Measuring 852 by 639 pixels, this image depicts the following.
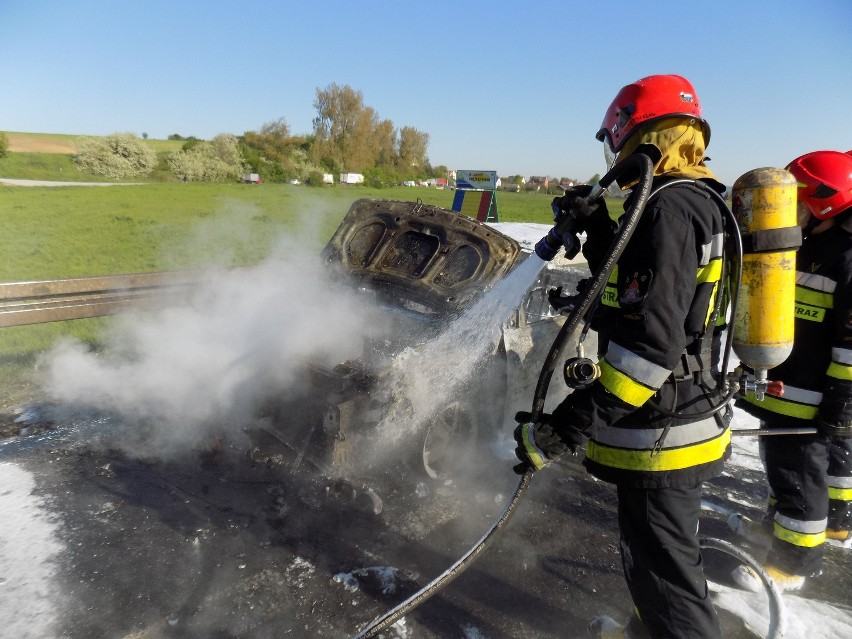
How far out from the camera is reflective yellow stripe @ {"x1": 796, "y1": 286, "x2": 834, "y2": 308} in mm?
2697

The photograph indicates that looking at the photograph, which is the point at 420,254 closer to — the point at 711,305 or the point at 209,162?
the point at 711,305

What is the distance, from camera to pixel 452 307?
4004 millimetres

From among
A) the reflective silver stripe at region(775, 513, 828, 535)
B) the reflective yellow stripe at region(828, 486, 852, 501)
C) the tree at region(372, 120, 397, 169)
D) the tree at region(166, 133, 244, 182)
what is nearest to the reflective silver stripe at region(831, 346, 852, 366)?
the reflective silver stripe at region(775, 513, 828, 535)

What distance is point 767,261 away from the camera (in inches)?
75.0

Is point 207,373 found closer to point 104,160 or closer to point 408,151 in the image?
point 104,160

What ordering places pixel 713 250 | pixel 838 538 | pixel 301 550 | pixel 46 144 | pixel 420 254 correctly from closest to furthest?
pixel 713 250
pixel 301 550
pixel 838 538
pixel 420 254
pixel 46 144

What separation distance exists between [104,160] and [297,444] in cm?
4585

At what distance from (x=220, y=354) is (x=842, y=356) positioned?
4424 mm

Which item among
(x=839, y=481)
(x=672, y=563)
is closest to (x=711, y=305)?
Answer: (x=672, y=563)

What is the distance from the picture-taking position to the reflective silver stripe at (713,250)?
176 centimetres

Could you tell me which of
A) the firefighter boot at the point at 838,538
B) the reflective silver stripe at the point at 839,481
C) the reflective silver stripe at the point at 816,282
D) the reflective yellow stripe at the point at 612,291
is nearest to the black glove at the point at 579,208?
the reflective yellow stripe at the point at 612,291

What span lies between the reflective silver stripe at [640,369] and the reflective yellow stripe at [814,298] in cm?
167

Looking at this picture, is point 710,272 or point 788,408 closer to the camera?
point 710,272

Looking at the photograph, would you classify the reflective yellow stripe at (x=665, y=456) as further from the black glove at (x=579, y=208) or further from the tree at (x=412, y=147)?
the tree at (x=412, y=147)
